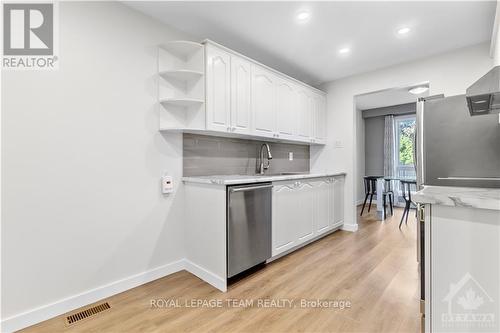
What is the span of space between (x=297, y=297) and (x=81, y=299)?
1.70 m

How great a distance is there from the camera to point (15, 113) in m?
1.61

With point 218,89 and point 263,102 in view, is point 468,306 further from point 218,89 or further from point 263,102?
point 263,102

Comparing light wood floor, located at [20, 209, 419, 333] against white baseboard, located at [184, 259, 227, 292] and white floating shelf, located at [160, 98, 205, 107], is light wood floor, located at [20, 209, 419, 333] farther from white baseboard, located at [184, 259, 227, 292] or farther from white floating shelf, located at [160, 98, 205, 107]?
white floating shelf, located at [160, 98, 205, 107]

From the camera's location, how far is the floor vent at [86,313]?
1.71m

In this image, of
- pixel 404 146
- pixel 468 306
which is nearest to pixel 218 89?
pixel 468 306

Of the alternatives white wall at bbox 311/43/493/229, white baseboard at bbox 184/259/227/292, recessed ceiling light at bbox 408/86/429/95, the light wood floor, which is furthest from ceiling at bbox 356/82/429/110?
white baseboard at bbox 184/259/227/292

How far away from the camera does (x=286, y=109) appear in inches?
132

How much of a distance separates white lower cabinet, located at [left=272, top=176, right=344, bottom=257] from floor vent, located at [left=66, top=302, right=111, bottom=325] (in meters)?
1.57

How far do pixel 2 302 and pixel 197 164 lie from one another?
1757 mm

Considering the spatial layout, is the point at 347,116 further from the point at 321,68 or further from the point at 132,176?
the point at 132,176

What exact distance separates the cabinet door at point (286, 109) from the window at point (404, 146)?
4.04 meters

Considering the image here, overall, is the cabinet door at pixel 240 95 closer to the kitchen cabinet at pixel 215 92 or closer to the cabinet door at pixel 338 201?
the kitchen cabinet at pixel 215 92

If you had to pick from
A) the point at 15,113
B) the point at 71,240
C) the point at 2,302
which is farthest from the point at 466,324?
the point at 15,113

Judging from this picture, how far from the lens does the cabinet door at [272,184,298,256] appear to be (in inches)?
103
